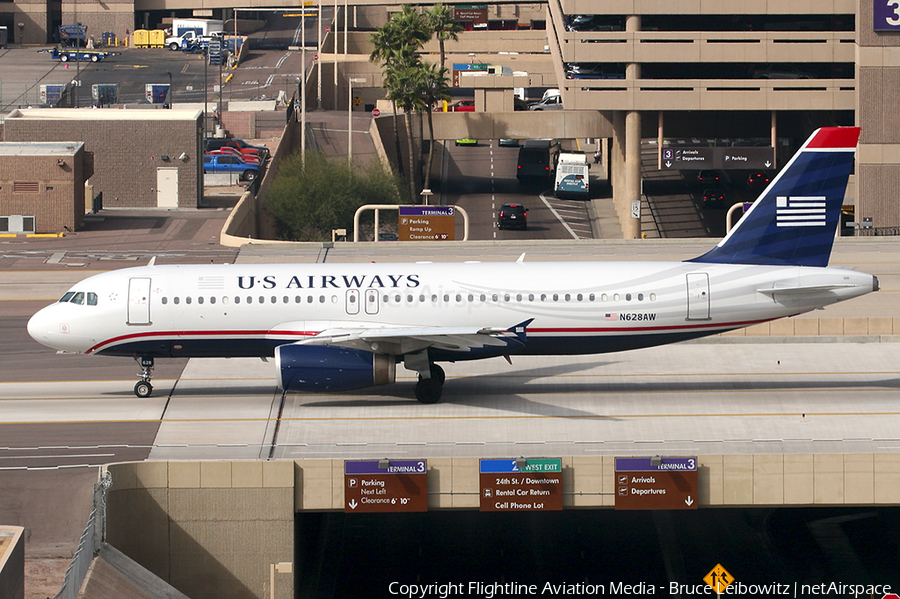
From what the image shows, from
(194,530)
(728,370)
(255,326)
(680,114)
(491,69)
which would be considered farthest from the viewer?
(491,69)

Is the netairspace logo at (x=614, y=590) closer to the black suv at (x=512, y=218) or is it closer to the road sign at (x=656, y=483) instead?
the road sign at (x=656, y=483)

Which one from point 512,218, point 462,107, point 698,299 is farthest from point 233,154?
point 698,299

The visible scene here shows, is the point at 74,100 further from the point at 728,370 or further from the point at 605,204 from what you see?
the point at 728,370

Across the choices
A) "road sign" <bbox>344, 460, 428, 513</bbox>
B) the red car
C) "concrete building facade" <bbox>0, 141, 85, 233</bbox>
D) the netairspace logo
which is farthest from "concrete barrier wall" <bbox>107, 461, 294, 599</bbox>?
the red car

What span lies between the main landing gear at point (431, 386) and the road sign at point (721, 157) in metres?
56.6

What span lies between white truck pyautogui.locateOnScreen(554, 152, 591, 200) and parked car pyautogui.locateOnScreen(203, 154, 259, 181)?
28.9 m

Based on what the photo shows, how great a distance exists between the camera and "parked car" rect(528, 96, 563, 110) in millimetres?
118181

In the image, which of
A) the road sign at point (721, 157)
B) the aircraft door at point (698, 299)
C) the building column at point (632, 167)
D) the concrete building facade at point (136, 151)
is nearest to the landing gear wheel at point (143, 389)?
the aircraft door at point (698, 299)

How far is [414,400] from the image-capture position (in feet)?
137

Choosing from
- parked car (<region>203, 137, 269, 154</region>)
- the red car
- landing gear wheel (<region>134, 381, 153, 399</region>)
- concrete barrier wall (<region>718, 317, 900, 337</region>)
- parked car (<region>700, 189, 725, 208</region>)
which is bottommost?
landing gear wheel (<region>134, 381, 153, 399</region>)

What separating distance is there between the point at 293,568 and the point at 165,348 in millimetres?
10136

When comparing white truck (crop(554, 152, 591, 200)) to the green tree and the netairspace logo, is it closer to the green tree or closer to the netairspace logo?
the green tree

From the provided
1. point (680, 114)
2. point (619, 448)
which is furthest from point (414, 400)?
point (680, 114)

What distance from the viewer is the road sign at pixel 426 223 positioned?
67.5 m
